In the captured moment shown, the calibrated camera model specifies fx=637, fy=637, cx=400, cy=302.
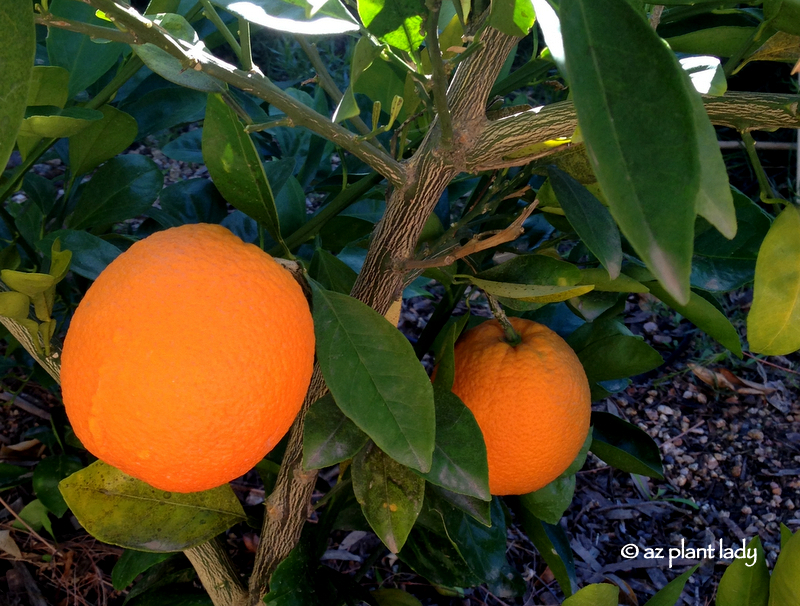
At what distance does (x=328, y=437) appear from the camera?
0.55 meters

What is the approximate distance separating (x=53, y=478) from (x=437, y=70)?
0.89m

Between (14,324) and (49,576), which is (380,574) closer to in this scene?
(49,576)

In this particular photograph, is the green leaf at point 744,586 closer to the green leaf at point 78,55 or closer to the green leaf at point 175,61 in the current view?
the green leaf at point 175,61

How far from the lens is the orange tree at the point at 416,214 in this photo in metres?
0.25

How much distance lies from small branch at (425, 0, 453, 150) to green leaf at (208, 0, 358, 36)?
56 mm

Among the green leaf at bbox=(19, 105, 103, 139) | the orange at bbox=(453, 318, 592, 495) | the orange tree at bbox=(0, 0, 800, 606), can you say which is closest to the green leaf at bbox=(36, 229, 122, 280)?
the orange tree at bbox=(0, 0, 800, 606)

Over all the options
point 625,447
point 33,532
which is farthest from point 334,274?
point 33,532

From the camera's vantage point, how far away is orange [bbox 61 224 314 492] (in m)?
0.43

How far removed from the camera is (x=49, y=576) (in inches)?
42.9

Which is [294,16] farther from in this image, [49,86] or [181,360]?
[49,86]

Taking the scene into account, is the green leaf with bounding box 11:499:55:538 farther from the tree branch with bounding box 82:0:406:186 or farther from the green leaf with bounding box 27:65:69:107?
the tree branch with bounding box 82:0:406:186

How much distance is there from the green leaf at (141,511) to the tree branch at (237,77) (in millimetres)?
409

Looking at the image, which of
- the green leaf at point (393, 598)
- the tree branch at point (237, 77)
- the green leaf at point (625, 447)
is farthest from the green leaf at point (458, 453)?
the green leaf at point (393, 598)

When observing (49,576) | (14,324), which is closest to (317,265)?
(14,324)
